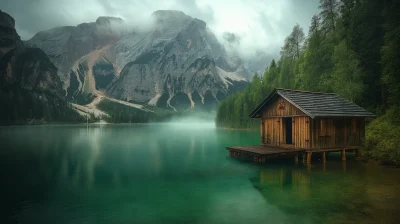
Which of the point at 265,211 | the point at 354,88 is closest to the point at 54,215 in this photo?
the point at 265,211

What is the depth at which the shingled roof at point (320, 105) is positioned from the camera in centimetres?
2288

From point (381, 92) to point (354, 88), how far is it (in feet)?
11.9

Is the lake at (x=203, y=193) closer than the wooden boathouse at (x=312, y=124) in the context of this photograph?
Yes

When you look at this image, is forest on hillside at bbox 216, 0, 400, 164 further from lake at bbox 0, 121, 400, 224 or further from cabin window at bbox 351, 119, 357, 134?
lake at bbox 0, 121, 400, 224

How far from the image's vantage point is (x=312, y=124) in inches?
910

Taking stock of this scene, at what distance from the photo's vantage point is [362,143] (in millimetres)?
25859

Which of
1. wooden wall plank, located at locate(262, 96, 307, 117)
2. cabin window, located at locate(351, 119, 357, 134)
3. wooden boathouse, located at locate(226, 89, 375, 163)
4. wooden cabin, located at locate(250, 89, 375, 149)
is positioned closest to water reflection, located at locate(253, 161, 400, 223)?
wooden boathouse, located at locate(226, 89, 375, 163)

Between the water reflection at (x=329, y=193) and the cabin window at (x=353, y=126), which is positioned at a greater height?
the cabin window at (x=353, y=126)

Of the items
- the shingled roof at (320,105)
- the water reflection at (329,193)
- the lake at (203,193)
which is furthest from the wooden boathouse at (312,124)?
the water reflection at (329,193)

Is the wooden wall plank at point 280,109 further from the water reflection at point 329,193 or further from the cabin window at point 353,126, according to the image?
the cabin window at point 353,126

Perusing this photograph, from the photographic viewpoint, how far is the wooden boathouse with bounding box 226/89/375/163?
23234mm

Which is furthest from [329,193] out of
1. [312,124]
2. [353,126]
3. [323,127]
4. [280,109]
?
[353,126]

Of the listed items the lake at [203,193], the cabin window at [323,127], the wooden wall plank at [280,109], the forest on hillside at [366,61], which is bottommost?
the lake at [203,193]

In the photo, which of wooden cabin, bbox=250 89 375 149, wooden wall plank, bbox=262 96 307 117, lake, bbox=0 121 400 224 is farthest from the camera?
wooden wall plank, bbox=262 96 307 117
